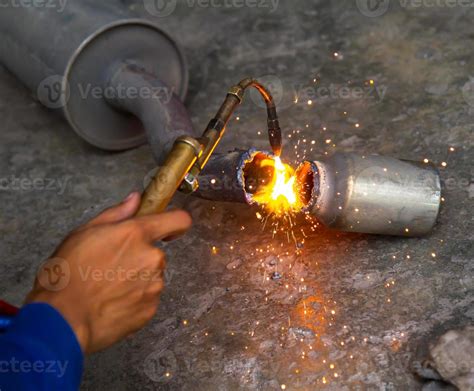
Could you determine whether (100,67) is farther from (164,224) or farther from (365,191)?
(164,224)

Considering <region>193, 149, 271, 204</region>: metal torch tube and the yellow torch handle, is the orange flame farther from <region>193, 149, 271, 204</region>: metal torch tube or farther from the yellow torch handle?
the yellow torch handle

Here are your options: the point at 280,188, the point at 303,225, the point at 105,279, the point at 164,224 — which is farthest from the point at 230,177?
the point at 105,279

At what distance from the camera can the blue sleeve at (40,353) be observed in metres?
1.42

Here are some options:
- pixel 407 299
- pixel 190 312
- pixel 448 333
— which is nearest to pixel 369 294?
pixel 407 299

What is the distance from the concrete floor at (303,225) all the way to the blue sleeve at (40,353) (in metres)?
0.81

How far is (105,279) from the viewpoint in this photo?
1537 mm

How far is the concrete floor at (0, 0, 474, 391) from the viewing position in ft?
7.33

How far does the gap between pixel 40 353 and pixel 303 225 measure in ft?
4.94

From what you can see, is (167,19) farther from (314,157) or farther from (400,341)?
(400,341)

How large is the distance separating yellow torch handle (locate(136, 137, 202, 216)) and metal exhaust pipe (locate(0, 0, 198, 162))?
1.07 meters

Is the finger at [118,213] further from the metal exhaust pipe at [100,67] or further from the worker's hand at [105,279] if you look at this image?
the metal exhaust pipe at [100,67]

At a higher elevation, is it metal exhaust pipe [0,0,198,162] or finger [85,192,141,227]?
finger [85,192,141,227]

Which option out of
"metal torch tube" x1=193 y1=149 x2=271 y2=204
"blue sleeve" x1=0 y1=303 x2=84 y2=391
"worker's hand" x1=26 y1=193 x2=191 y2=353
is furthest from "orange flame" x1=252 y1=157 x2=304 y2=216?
"blue sleeve" x1=0 y1=303 x2=84 y2=391

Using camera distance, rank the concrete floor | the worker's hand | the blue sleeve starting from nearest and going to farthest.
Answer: the blue sleeve, the worker's hand, the concrete floor
